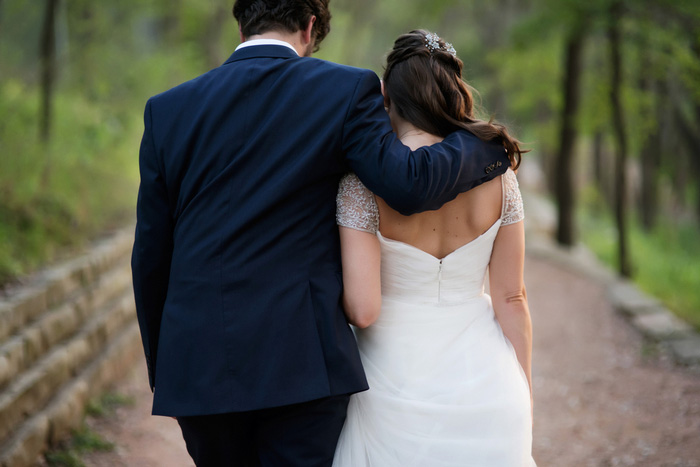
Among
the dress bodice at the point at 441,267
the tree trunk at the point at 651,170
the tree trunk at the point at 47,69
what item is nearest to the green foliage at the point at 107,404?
the tree trunk at the point at 47,69

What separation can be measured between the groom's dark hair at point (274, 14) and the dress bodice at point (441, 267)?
66cm

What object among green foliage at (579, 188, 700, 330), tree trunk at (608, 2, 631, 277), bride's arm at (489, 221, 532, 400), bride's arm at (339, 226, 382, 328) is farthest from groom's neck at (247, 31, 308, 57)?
tree trunk at (608, 2, 631, 277)

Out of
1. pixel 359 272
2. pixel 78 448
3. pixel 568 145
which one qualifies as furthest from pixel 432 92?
pixel 568 145

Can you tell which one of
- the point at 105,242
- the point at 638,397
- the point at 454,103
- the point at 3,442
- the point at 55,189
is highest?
the point at 454,103

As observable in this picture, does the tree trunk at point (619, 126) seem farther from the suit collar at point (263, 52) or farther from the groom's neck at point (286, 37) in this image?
the suit collar at point (263, 52)

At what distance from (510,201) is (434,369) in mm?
609

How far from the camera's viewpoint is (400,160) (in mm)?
1816

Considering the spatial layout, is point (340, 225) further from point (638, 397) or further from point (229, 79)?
point (638, 397)

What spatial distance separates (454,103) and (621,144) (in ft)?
24.4

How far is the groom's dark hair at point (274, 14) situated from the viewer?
2023 mm

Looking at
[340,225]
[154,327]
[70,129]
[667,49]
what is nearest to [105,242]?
[70,129]

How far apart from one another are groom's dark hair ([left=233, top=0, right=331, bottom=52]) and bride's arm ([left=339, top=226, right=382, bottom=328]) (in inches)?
25.6

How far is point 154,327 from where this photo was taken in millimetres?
2152

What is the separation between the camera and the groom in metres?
1.87
